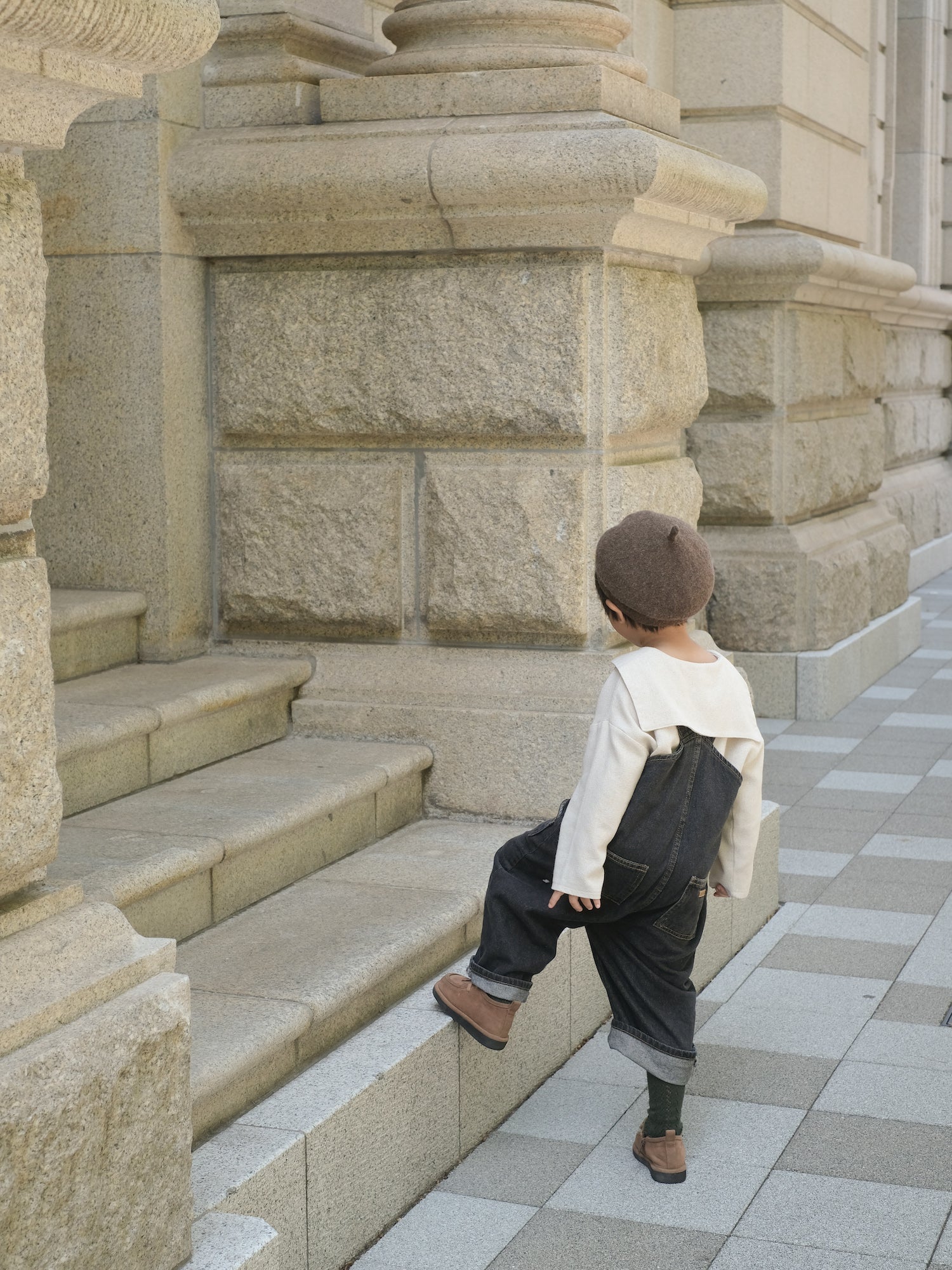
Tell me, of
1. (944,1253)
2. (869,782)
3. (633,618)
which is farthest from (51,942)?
(869,782)

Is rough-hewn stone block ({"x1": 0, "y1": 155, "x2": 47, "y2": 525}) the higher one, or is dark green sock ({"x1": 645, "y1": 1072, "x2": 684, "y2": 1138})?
rough-hewn stone block ({"x1": 0, "y1": 155, "x2": 47, "y2": 525})

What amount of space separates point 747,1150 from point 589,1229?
1.51 feet

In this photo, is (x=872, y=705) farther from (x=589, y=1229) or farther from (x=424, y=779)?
(x=589, y=1229)

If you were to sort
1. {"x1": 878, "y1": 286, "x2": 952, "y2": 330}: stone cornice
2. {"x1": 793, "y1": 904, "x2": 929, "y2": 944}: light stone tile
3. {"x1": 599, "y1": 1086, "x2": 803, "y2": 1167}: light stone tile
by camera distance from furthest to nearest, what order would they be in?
{"x1": 878, "y1": 286, "x2": 952, "y2": 330}: stone cornice < {"x1": 793, "y1": 904, "x2": 929, "y2": 944}: light stone tile < {"x1": 599, "y1": 1086, "x2": 803, "y2": 1167}: light stone tile

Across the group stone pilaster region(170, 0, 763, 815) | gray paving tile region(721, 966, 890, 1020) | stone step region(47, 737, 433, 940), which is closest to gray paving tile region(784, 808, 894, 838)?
gray paving tile region(721, 966, 890, 1020)

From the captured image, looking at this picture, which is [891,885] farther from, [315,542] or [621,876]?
[621,876]

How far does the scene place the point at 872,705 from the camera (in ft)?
26.1

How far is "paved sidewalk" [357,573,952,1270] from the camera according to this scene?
9.72 ft

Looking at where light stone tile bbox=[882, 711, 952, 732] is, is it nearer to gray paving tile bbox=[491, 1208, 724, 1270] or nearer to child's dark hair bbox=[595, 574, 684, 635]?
child's dark hair bbox=[595, 574, 684, 635]

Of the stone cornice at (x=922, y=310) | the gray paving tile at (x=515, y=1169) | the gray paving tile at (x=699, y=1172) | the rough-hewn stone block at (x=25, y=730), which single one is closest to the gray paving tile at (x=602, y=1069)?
the gray paving tile at (x=699, y=1172)

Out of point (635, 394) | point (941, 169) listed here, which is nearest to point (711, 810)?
point (635, 394)

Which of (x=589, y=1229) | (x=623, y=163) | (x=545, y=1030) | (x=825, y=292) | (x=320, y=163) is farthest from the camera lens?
(x=825, y=292)

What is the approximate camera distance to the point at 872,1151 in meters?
3.33

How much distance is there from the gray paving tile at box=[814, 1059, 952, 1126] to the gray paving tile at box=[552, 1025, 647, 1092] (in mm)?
392
